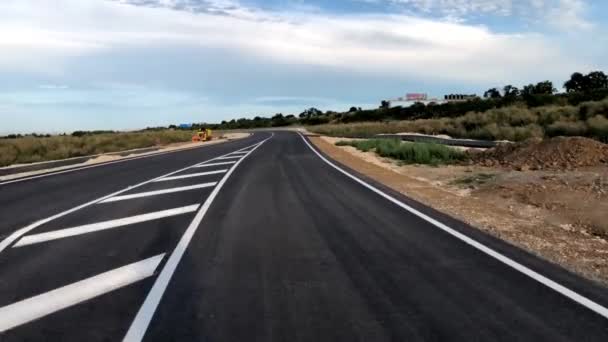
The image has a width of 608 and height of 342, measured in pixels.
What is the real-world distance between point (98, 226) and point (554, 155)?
1516 centimetres

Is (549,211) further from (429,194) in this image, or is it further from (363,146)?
(363,146)

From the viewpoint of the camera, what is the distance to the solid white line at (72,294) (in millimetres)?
5148

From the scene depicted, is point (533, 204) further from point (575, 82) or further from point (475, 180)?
point (575, 82)

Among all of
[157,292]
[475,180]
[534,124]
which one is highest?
[157,292]

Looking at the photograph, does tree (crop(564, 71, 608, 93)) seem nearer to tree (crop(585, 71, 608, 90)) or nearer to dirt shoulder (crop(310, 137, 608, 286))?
tree (crop(585, 71, 608, 90))

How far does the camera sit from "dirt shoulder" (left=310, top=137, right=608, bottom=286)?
25.7ft

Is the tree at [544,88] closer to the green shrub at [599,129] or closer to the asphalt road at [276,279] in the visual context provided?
the green shrub at [599,129]

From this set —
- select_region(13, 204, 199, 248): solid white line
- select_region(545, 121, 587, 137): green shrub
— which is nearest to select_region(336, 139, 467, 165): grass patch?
select_region(545, 121, 587, 137): green shrub

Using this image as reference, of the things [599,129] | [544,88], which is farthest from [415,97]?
[599,129]

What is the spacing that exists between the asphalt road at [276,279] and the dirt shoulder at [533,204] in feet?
2.01

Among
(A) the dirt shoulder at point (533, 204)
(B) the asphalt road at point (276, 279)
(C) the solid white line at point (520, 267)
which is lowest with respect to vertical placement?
(A) the dirt shoulder at point (533, 204)

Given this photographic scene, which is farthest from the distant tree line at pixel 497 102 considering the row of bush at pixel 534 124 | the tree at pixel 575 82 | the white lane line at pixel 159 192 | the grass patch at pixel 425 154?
the white lane line at pixel 159 192

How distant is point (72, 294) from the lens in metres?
5.75

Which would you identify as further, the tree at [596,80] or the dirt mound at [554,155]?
the tree at [596,80]
